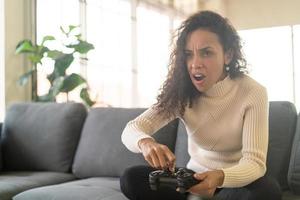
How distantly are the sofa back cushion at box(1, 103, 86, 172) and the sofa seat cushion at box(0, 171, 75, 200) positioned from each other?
0.29ft

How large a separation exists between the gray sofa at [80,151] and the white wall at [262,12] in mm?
4914

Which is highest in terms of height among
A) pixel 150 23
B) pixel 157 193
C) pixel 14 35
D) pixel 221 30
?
pixel 150 23

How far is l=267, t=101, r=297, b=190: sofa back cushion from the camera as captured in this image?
5.88ft

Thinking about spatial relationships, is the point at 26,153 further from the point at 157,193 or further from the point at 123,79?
the point at 123,79

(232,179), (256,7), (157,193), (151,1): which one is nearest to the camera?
(232,179)

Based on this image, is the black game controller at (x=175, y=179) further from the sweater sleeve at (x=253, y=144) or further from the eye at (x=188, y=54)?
the eye at (x=188, y=54)

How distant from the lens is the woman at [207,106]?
142cm

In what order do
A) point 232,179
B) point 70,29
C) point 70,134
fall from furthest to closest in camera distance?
point 70,29 < point 70,134 < point 232,179

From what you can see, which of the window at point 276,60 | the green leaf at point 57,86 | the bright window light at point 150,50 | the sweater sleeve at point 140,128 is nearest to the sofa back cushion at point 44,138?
the green leaf at point 57,86

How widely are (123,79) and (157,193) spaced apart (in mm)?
3507

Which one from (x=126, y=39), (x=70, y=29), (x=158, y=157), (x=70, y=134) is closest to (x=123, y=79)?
(x=126, y=39)

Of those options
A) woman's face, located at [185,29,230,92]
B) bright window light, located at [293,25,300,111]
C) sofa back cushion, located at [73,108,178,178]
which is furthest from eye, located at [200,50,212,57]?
bright window light, located at [293,25,300,111]

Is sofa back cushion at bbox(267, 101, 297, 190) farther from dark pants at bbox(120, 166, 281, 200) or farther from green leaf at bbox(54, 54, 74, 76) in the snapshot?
green leaf at bbox(54, 54, 74, 76)

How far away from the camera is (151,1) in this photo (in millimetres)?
5492
